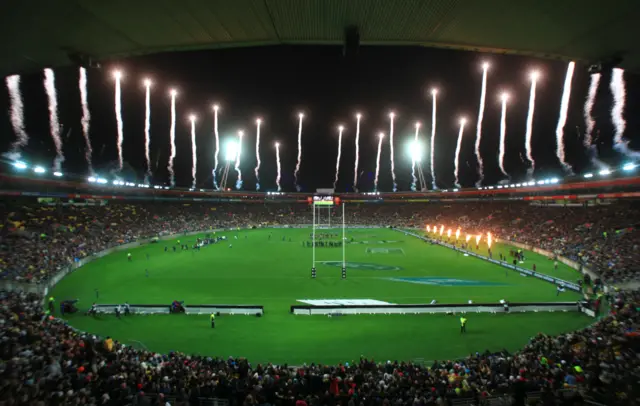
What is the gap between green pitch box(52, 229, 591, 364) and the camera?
1772 centimetres

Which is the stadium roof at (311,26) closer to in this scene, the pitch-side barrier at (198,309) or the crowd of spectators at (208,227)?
the pitch-side barrier at (198,309)

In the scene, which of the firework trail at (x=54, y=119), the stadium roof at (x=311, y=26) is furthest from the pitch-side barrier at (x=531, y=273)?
the firework trail at (x=54, y=119)

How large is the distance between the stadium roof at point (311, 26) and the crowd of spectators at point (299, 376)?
24.5 ft

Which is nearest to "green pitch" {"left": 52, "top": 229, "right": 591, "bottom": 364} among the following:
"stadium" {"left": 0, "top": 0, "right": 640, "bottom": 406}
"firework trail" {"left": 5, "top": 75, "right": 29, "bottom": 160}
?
"stadium" {"left": 0, "top": 0, "right": 640, "bottom": 406}

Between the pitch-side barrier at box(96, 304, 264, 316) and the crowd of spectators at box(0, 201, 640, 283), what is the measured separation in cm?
775

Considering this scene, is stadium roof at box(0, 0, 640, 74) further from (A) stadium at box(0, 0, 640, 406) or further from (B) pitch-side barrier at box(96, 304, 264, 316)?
(B) pitch-side barrier at box(96, 304, 264, 316)

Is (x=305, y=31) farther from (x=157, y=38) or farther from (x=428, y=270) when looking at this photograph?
(x=428, y=270)

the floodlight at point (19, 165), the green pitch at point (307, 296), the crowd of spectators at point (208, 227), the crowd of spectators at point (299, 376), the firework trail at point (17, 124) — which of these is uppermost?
the firework trail at point (17, 124)

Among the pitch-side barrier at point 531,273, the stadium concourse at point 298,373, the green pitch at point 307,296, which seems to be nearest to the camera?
the stadium concourse at point 298,373

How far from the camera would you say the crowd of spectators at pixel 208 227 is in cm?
→ 2975

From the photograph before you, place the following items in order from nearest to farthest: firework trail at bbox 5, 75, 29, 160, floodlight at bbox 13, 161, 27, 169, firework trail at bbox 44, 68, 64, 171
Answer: firework trail at bbox 5, 75, 29, 160 < firework trail at bbox 44, 68, 64, 171 < floodlight at bbox 13, 161, 27, 169

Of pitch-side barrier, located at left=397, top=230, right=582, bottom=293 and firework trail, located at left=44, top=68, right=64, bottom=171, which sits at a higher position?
firework trail, located at left=44, top=68, right=64, bottom=171

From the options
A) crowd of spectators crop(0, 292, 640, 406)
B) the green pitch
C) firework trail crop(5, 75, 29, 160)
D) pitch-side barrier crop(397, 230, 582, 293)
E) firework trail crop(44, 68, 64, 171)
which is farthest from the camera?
firework trail crop(44, 68, 64, 171)

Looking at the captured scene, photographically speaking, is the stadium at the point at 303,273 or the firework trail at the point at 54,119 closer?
the stadium at the point at 303,273
